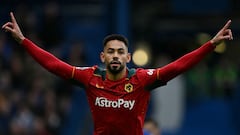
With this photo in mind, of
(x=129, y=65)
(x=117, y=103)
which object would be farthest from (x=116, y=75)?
(x=129, y=65)

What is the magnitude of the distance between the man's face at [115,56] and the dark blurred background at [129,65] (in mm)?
6476

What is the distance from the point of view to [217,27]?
1927 centimetres

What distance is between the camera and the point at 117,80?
33.3 feet

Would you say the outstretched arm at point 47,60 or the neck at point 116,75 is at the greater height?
the outstretched arm at point 47,60

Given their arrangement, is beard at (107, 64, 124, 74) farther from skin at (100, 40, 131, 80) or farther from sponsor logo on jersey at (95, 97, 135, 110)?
sponsor logo on jersey at (95, 97, 135, 110)

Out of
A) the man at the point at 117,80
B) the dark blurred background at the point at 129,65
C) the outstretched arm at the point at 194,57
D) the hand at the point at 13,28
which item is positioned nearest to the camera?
the outstretched arm at the point at 194,57

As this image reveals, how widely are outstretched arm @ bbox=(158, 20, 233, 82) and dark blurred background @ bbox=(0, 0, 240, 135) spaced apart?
6.62 m

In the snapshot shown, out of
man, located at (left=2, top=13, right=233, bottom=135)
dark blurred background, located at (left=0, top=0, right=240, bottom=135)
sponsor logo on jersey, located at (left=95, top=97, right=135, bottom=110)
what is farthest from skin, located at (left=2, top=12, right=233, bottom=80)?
dark blurred background, located at (left=0, top=0, right=240, bottom=135)

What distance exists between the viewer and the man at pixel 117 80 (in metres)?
9.98

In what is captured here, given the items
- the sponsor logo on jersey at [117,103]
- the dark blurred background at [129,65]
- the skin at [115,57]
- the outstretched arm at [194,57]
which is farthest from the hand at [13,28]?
the dark blurred background at [129,65]

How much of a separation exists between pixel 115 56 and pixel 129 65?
22.2ft

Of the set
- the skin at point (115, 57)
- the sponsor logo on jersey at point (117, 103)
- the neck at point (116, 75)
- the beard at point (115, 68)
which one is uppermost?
the skin at point (115, 57)

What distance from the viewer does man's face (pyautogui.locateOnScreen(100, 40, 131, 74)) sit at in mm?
9953

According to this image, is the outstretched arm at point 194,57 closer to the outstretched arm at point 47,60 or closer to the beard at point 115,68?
the beard at point 115,68
